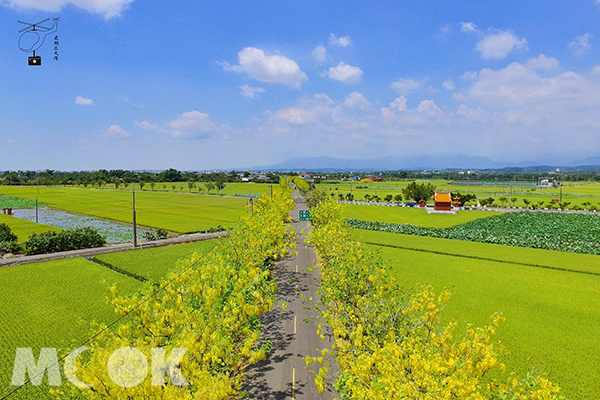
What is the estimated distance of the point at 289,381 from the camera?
1242 centimetres

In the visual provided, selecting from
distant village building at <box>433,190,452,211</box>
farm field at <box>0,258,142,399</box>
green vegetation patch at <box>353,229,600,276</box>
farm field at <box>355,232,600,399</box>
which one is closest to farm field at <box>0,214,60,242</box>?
farm field at <box>0,258,142,399</box>

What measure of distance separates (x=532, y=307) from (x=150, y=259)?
29041 millimetres

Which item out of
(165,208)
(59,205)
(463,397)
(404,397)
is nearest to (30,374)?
(404,397)

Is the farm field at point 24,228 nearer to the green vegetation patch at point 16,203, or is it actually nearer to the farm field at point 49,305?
the farm field at point 49,305

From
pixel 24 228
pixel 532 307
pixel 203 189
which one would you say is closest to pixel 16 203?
pixel 24 228

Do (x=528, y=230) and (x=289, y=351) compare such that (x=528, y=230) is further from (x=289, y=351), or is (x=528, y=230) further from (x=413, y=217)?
(x=289, y=351)

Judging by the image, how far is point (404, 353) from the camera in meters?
8.39

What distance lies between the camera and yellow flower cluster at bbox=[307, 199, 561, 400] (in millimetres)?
6633

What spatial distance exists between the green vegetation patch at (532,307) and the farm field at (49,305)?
16.6 meters

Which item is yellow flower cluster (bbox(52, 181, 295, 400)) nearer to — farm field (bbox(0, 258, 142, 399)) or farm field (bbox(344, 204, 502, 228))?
farm field (bbox(0, 258, 142, 399))

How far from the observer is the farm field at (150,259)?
25617 millimetres

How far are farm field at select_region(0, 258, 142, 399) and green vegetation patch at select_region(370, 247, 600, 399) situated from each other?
16.6 metres

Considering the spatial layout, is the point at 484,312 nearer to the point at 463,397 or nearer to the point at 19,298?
the point at 463,397

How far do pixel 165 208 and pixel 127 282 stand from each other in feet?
172
